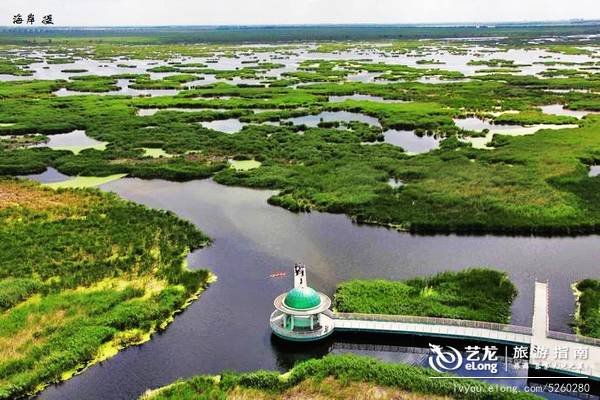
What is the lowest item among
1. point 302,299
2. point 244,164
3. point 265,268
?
point 265,268

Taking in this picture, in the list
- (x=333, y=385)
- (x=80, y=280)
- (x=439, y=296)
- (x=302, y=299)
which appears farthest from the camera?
(x=80, y=280)

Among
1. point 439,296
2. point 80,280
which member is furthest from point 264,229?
point 439,296

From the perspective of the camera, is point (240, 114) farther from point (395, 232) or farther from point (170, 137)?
point (395, 232)

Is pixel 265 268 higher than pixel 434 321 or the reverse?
the reverse

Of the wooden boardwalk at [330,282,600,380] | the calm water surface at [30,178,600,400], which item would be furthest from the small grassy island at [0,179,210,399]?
the wooden boardwalk at [330,282,600,380]

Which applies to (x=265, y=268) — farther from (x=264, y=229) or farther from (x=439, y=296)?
(x=439, y=296)

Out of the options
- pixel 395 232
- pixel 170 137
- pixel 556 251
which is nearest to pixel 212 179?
pixel 170 137

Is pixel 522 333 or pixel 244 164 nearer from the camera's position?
pixel 522 333

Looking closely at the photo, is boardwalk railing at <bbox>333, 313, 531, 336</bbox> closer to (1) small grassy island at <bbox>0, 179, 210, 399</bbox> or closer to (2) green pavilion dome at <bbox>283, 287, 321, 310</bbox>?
(2) green pavilion dome at <bbox>283, 287, 321, 310</bbox>
